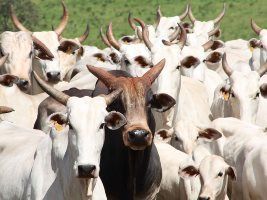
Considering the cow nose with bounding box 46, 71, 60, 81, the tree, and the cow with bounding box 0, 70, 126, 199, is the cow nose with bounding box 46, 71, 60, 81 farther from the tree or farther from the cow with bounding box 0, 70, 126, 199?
the tree

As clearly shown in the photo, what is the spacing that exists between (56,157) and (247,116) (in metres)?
4.47

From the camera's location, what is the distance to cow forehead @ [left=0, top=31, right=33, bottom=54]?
1245 cm

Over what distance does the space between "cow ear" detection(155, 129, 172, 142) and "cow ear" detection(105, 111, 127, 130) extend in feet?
11.6

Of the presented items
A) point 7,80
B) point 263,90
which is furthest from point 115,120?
point 263,90

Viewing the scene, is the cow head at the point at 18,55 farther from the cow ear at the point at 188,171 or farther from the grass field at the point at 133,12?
the grass field at the point at 133,12

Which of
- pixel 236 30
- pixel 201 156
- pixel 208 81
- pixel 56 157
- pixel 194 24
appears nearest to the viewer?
pixel 56 157

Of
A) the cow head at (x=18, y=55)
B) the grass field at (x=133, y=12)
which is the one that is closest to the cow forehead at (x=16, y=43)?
the cow head at (x=18, y=55)

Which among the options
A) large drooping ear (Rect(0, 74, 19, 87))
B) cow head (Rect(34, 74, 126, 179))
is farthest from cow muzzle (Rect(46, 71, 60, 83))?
cow head (Rect(34, 74, 126, 179))

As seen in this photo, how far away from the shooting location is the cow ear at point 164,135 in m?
11.6

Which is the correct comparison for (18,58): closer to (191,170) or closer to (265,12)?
(191,170)

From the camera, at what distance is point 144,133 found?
8852 mm

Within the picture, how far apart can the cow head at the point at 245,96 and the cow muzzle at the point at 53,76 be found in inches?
85.1

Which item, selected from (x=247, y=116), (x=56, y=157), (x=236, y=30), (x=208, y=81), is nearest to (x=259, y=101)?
(x=247, y=116)

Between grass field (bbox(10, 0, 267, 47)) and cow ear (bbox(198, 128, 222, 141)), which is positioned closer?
cow ear (bbox(198, 128, 222, 141))
